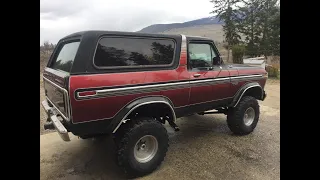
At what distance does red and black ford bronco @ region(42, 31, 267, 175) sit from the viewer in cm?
307

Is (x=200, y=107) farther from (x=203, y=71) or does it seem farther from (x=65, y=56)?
(x=65, y=56)

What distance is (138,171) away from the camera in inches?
138

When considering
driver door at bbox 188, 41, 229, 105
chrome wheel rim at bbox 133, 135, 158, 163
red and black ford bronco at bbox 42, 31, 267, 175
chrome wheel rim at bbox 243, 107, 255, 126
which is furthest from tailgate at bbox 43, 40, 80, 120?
chrome wheel rim at bbox 243, 107, 255, 126

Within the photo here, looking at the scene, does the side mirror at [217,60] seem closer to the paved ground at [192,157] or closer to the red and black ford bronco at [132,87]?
the red and black ford bronco at [132,87]

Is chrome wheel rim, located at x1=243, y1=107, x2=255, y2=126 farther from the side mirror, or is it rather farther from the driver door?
the side mirror

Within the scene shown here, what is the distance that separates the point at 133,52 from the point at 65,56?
1.07 m

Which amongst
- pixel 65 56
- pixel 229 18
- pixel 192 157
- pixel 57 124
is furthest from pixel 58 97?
pixel 229 18

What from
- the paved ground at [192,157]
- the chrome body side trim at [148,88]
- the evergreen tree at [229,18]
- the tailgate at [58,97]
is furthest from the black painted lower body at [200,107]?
the evergreen tree at [229,18]

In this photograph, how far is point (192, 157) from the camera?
414 cm

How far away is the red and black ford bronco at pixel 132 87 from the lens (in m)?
3.07

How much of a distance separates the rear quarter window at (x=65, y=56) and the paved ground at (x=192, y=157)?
1327 millimetres
